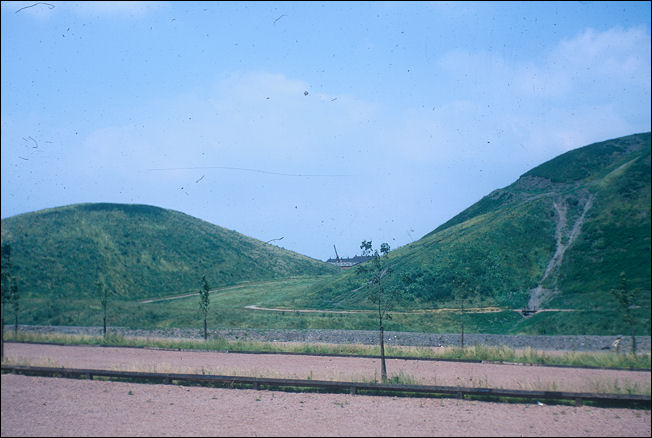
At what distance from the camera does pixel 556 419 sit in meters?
12.6

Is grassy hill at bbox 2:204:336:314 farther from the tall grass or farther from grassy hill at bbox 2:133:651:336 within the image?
the tall grass

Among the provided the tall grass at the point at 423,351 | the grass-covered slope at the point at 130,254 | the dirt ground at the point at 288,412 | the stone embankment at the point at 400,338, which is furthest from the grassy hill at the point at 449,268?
the dirt ground at the point at 288,412

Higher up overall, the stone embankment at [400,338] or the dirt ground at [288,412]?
the dirt ground at [288,412]

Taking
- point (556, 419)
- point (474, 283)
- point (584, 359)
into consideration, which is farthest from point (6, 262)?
point (474, 283)

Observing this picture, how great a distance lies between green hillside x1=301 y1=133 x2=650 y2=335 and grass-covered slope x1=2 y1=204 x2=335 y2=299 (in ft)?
127

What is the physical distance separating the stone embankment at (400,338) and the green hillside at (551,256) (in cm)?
Answer: 511

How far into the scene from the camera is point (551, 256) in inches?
2399

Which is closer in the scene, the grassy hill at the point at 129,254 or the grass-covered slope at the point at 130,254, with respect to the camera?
the grassy hill at the point at 129,254

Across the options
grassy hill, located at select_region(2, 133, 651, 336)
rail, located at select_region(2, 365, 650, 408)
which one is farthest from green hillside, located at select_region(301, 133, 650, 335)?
rail, located at select_region(2, 365, 650, 408)

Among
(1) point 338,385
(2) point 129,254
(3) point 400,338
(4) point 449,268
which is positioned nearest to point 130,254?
(2) point 129,254

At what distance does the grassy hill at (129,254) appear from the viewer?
258ft

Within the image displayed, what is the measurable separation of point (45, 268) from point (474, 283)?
7304 centimetres

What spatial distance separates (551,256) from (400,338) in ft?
110

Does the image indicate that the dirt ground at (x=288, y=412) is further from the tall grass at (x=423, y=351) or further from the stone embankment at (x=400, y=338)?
the stone embankment at (x=400, y=338)
